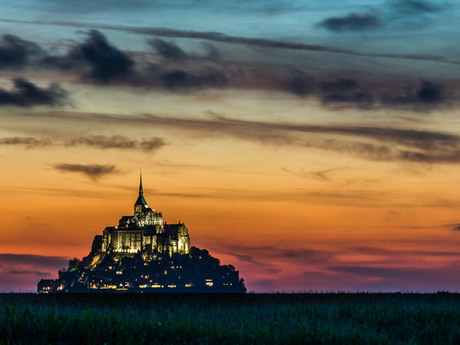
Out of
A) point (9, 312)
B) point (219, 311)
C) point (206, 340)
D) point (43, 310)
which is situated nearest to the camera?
point (206, 340)

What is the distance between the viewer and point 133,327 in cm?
3022

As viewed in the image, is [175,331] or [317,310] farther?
[317,310]

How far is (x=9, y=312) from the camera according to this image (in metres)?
31.9

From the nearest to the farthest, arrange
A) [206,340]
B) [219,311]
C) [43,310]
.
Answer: [206,340] < [43,310] < [219,311]

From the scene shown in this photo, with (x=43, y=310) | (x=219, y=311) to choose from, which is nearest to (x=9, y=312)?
(x=43, y=310)

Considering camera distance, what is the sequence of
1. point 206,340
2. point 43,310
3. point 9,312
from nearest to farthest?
point 206,340 < point 9,312 < point 43,310

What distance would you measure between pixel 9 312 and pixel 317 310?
1545 cm

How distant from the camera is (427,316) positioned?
38.7 meters

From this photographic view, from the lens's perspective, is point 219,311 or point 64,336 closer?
point 64,336

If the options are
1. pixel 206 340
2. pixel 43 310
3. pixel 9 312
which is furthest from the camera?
pixel 43 310

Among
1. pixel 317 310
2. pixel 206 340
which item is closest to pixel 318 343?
pixel 206 340

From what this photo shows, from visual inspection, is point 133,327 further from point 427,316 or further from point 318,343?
Answer: point 427,316

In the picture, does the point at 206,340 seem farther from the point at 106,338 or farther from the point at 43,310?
the point at 43,310

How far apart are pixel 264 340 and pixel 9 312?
34.5 feet
